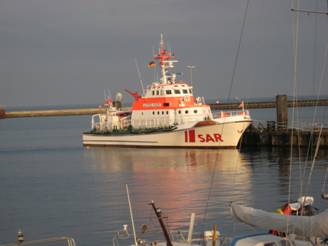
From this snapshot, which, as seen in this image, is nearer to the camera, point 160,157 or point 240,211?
point 240,211

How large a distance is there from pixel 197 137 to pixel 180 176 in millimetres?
12968

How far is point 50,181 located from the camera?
3459 cm

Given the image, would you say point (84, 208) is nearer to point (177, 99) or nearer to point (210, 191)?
point (210, 191)

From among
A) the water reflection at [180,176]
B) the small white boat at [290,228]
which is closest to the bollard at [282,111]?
the water reflection at [180,176]

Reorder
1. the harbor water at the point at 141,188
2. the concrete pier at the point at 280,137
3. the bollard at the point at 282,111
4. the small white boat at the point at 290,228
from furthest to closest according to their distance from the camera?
the bollard at the point at 282,111
the concrete pier at the point at 280,137
the harbor water at the point at 141,188
the small white boat at the point at 290,228

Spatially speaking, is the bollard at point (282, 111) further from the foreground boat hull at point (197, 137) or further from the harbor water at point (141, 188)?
the foreground boat hull at point (197, 137)

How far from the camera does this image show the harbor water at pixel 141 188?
21.2 m

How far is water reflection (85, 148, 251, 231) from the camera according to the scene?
2409 cm

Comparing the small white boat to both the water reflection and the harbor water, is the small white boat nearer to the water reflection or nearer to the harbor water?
the harbor water

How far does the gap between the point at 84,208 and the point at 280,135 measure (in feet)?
79.4

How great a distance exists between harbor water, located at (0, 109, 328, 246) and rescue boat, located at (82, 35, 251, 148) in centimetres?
88

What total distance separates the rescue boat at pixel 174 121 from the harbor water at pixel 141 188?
0.88 meters

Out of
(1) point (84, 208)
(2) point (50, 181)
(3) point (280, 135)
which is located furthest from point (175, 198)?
(3) point (280, 135)

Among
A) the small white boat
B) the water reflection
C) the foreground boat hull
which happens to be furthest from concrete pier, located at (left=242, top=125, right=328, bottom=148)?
the small white boat
